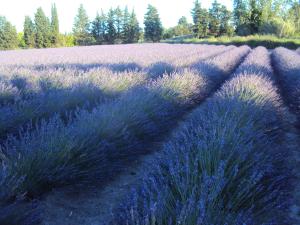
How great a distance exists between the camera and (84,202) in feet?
8.79

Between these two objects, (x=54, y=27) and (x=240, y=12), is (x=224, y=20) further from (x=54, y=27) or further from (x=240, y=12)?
(x=54, y=27)

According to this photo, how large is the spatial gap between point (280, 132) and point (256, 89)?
0.67m

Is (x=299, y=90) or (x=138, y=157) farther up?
(x=299, y=90)

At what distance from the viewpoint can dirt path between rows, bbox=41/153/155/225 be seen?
2.42m

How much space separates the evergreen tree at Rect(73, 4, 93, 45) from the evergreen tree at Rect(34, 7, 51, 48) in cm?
529

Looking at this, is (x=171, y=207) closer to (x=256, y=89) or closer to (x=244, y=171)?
(x=244, y=171)

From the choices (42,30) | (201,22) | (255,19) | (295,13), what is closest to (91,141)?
(255,19)

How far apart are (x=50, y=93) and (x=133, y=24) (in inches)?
2096

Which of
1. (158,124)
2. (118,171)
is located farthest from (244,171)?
(158,124)

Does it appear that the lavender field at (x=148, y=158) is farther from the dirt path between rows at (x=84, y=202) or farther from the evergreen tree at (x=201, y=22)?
the evergreen tree at (x=201, y=22)

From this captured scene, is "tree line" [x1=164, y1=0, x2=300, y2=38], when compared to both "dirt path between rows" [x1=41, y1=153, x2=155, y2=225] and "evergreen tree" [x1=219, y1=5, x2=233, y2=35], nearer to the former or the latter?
"evergreen tree" [x1=219, y1=5, x2=233, y2=35]

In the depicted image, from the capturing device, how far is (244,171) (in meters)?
2.44

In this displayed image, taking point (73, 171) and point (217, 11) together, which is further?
point (217, 11)

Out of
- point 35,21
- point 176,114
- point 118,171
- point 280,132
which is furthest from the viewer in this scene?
point 35,21
